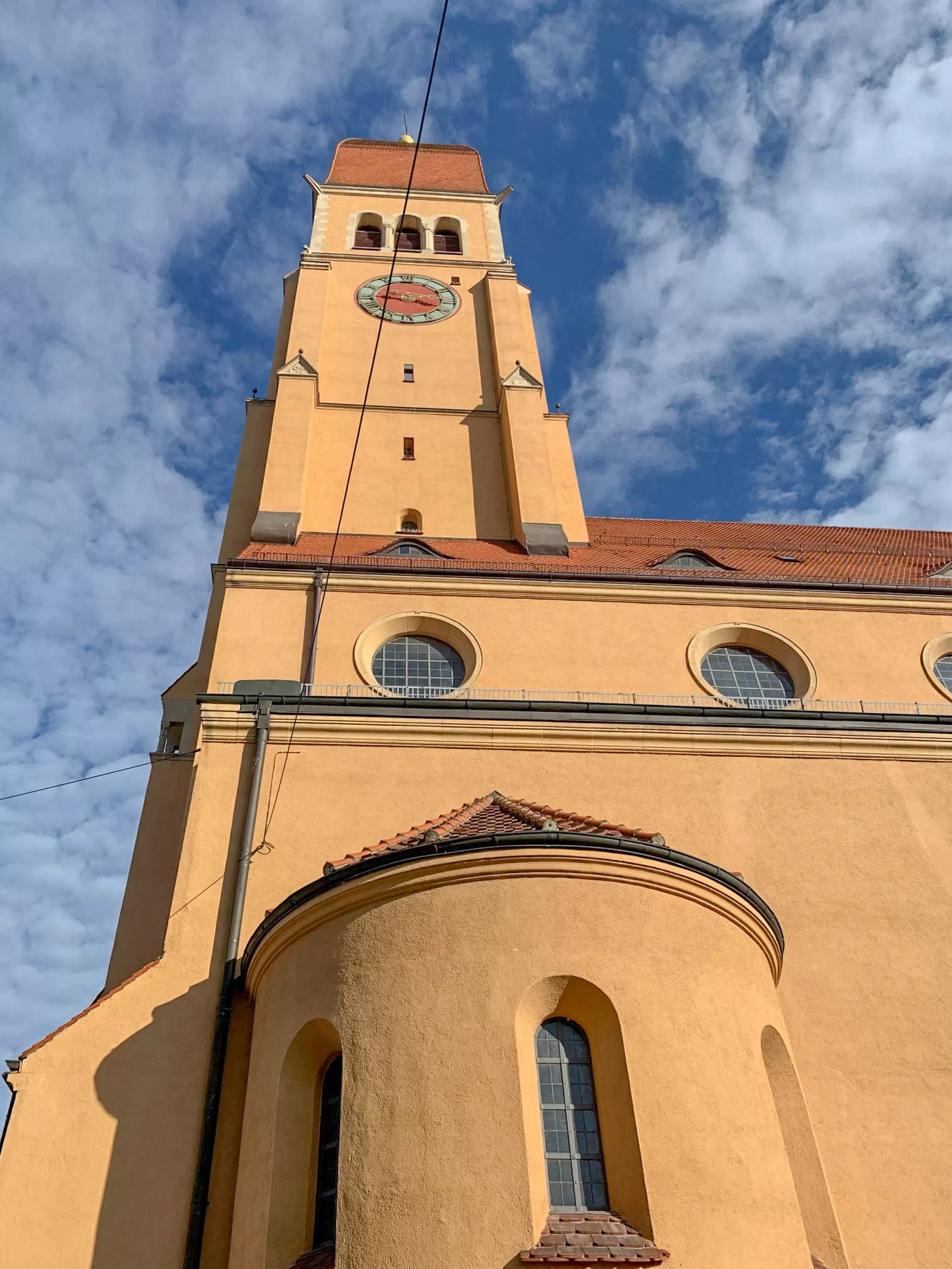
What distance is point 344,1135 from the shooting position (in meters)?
8.16

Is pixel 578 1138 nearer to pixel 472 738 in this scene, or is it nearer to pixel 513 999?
pixel 513 999

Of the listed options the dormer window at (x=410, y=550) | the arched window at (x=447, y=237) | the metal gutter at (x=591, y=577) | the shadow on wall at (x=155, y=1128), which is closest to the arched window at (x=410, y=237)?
the arched window at (x=447, y=237)

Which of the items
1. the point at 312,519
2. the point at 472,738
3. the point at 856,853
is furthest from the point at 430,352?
the point at 856,853

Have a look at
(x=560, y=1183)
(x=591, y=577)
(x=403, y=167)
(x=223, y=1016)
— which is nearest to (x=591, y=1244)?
(x=560, y=1183)

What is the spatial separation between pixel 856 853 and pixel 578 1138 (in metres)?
5.65

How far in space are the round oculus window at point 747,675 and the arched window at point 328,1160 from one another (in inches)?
306

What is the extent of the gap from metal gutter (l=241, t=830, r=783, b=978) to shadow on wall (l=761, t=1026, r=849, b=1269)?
168 centimetres

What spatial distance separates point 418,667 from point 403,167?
22.2 m

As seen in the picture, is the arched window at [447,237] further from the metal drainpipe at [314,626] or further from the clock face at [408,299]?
the metal drainpipe at [314,626]

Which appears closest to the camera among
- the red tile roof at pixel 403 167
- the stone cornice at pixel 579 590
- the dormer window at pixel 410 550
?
the stone cornice at pixel 579 590

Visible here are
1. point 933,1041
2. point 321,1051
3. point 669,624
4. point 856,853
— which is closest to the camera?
point 321,1051

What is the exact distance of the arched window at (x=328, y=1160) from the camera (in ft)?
27.5

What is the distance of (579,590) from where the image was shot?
15.7 metres

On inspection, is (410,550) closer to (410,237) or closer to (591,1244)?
(591,1244)
